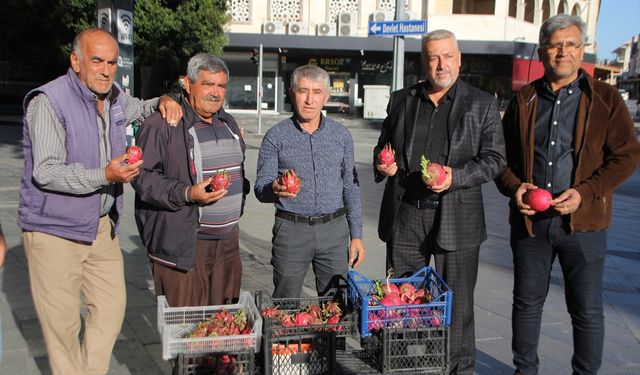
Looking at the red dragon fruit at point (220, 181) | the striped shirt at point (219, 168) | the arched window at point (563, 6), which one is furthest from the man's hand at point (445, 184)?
the arched window at point (563, 6)

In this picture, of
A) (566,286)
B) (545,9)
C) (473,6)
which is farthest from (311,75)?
(545,9)

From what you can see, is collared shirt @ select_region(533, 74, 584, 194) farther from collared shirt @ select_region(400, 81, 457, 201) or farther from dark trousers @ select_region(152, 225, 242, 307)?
dark trousers @ select_region(152, 225, 242, 307)

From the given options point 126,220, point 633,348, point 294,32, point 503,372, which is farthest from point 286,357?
point 294,32

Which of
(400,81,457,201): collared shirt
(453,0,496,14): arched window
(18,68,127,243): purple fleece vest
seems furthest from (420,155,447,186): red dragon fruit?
(453,0,496,14): arched window

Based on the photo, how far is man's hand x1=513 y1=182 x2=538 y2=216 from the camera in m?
3.30

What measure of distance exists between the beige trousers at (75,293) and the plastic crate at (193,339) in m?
0.68

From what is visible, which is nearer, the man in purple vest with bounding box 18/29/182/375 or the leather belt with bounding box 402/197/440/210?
the man in purple vest with bounding box 18/29/182/375

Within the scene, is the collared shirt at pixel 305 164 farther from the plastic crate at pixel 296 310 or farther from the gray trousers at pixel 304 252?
the plastic crate at pixel 296 310

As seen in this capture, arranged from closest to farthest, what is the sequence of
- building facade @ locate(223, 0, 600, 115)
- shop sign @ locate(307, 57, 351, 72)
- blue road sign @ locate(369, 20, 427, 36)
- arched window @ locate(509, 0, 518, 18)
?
blue road sign @ locate(369, 20, 427, 36), building facade @ locate(223, 0, 600, 115), shop sign @ locate(307, 57, 351, 72), arched window @ locate(509, 0, 518, 18)

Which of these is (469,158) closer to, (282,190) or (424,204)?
(424,204)

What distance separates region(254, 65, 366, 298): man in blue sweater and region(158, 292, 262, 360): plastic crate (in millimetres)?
758

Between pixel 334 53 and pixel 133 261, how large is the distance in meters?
27.0

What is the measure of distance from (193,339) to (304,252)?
1255 mm

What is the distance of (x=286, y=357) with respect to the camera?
2.68 metres
